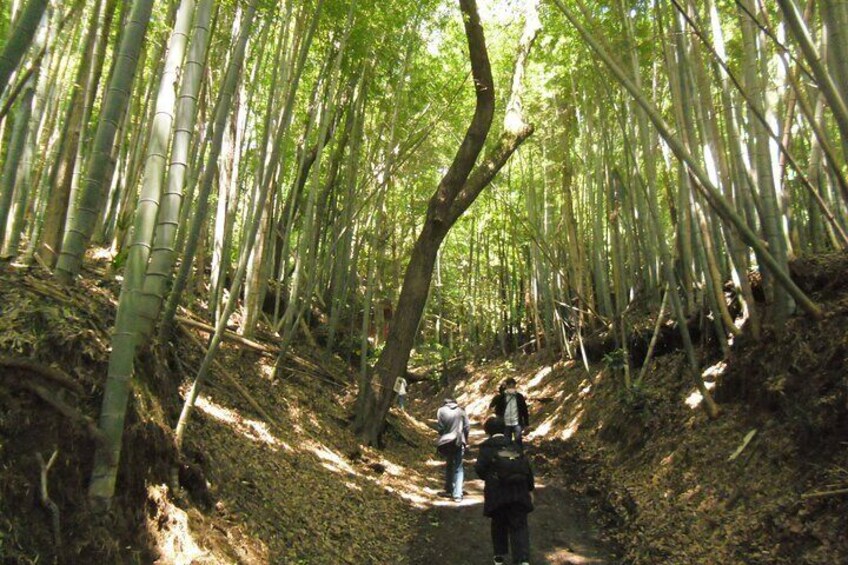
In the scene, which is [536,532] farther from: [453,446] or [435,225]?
[435,225]

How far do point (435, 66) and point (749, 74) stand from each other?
662cm

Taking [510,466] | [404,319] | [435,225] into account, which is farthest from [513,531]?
[435,225]

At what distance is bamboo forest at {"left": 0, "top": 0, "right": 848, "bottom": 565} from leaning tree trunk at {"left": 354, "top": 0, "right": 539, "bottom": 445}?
1.6 inches

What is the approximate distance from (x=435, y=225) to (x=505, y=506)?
4311 millimetres

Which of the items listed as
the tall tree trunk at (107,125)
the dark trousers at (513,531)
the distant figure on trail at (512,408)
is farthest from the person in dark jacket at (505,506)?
the tall tree trunk at (107,125)

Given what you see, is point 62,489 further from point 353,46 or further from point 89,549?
point 353,46

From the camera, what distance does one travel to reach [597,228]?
903 centimetres

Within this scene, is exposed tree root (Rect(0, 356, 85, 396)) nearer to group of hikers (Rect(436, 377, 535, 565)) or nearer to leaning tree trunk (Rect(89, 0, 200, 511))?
leaning tree trunk (Rect(89, 0, 200, 511))

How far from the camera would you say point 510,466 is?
160 inches

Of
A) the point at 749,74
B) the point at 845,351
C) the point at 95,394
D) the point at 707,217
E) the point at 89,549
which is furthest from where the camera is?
the point at 707,217

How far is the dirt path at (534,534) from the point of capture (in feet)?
14.6

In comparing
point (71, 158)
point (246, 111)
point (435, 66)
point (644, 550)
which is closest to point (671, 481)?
point (644, 550)

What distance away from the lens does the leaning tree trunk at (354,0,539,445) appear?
7465 mm

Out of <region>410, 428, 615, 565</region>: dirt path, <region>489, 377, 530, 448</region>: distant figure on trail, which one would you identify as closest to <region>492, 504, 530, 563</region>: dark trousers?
<region>410, 428, 615, 565</region>: dirt path
